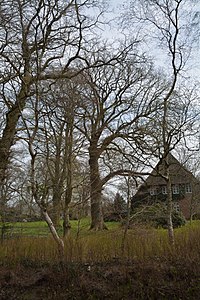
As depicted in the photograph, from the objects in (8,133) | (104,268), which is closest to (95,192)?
(104,268)

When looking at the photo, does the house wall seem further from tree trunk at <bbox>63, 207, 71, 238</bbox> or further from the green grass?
the green grass

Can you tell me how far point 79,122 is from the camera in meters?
11.9

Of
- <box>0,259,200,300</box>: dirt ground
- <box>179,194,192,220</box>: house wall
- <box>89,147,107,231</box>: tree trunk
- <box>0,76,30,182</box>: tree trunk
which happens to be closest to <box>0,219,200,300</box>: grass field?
<box>0,259,200,300</box>: dirt ground

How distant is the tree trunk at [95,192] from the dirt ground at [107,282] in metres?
2.61

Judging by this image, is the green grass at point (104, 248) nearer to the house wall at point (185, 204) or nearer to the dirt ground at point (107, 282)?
the dirt ground at point (107, 282)

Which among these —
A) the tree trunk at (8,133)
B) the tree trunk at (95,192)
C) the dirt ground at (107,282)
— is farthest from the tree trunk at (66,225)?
the dirt ground at (107,282)

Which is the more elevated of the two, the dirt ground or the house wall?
the house wall

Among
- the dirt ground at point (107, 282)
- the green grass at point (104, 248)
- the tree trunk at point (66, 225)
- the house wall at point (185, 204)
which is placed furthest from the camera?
the house wall at point (185, 204)

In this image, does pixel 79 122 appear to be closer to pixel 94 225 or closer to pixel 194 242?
pixel 94 225

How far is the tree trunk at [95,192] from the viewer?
9.17 meters

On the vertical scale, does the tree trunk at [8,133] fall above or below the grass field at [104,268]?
above

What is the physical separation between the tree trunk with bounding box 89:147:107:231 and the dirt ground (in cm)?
261

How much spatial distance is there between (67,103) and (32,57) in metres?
1.63

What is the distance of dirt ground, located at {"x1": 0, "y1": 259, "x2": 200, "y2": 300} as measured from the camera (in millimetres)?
5793
